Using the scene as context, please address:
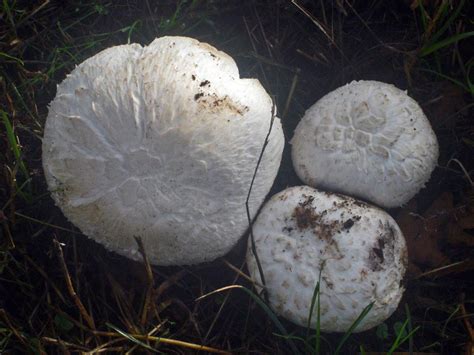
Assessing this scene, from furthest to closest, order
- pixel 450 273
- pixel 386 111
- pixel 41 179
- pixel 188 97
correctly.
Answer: pixel 41 179, pixel 450 273, pixel 386 111, pixel 188 97

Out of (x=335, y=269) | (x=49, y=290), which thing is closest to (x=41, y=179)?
(x=49, y=290)

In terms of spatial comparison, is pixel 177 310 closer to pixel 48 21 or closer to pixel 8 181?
pixel 8 181

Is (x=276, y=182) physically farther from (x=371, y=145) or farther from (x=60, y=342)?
(x=60, y=342)

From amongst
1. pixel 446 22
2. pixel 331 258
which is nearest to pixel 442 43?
pixel 446 22

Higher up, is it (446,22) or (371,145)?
(446,22)

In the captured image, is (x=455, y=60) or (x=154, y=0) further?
(x=154, y=0)

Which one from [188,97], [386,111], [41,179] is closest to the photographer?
[188,97]

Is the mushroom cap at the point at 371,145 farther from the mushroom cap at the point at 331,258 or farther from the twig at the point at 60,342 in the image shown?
the twig at the point at 60,342
